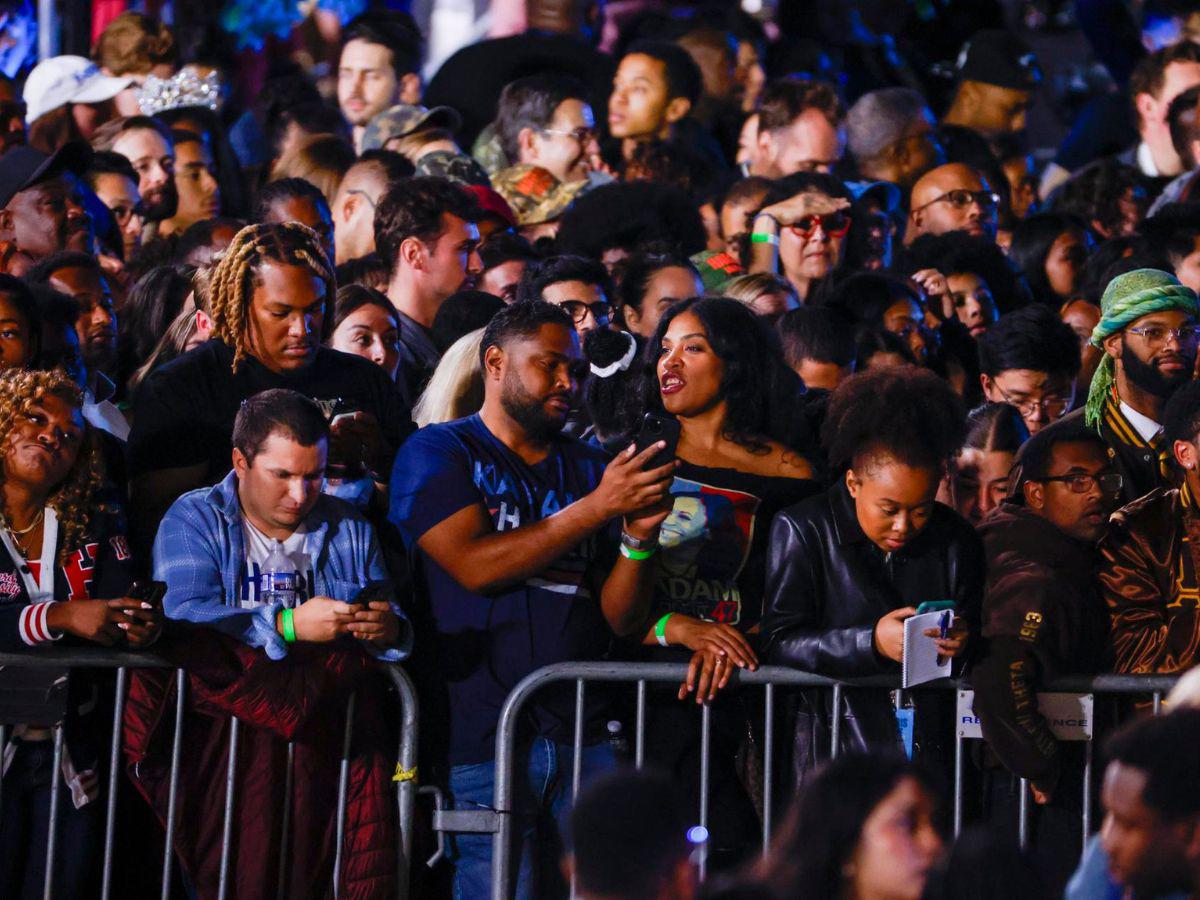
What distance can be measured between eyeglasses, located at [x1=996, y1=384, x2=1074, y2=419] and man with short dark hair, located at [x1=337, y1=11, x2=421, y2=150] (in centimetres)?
495

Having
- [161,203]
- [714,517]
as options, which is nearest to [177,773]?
[714,517]

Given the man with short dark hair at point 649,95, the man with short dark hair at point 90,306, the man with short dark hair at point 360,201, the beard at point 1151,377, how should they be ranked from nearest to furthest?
the beard at point 1151,377
the man with short dark hair at point 90,306
the man with short dark hair at point 360,201
the man with short dark hair at point 649,95

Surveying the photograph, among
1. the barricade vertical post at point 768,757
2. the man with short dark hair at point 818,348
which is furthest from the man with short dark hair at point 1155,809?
the man with short dark hair at point 818,348

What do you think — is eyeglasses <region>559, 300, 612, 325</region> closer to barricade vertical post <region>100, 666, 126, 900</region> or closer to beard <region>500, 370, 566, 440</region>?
beard <region>500, 370, 566, 440</region>

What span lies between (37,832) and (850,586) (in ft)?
7.61

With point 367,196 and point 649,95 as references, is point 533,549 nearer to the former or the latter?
point 367,196

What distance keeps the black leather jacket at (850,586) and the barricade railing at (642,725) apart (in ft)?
0.19

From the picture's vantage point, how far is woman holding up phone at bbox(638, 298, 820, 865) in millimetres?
5855

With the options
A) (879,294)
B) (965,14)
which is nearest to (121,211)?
(879,294)

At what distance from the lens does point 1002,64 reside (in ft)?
40.3

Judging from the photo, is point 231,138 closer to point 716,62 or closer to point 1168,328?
point 716,62

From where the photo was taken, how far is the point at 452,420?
631 cm

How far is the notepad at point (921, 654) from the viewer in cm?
546

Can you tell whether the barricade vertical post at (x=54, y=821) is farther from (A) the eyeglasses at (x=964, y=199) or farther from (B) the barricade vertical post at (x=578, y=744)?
(A) the eyeglasses at (x=964, y=199)
